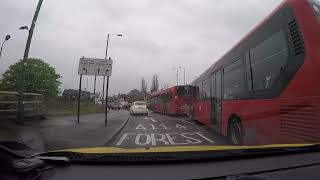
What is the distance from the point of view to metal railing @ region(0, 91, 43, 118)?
15567 mm

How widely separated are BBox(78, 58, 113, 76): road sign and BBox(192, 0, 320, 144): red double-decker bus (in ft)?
42.5

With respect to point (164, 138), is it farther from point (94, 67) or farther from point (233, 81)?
point (94, 67)

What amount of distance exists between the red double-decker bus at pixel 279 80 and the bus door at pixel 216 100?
77.0 inches

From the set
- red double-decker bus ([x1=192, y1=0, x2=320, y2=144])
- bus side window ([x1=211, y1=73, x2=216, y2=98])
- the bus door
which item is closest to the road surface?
the bus door

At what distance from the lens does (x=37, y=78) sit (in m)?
79.5

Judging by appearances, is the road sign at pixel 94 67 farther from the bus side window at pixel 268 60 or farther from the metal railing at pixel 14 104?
the bus side window at pixel 268 60

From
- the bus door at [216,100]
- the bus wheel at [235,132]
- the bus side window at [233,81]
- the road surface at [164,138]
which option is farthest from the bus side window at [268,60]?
the bus door at [216,100]

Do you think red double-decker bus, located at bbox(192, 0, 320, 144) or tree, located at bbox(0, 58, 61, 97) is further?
tree, located at bbox(0, 58, 61, 97)

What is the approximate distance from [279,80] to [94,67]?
1644cm

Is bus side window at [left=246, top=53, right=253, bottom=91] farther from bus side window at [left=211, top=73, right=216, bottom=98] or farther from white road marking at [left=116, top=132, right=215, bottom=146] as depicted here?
bus side window at [left=211, top=73, right=216, bottom=98]

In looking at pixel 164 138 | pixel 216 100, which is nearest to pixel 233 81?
pixel 216 100

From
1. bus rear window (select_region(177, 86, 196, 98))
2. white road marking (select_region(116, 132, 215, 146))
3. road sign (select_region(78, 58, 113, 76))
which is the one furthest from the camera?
bus rear window (select_region(177, 86, 196, 98))

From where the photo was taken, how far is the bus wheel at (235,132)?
956cm

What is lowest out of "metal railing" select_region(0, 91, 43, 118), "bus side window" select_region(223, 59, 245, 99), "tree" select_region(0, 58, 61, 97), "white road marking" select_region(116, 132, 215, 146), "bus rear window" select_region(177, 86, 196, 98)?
"white road marking" select_region(116, 132, 215, 146)
